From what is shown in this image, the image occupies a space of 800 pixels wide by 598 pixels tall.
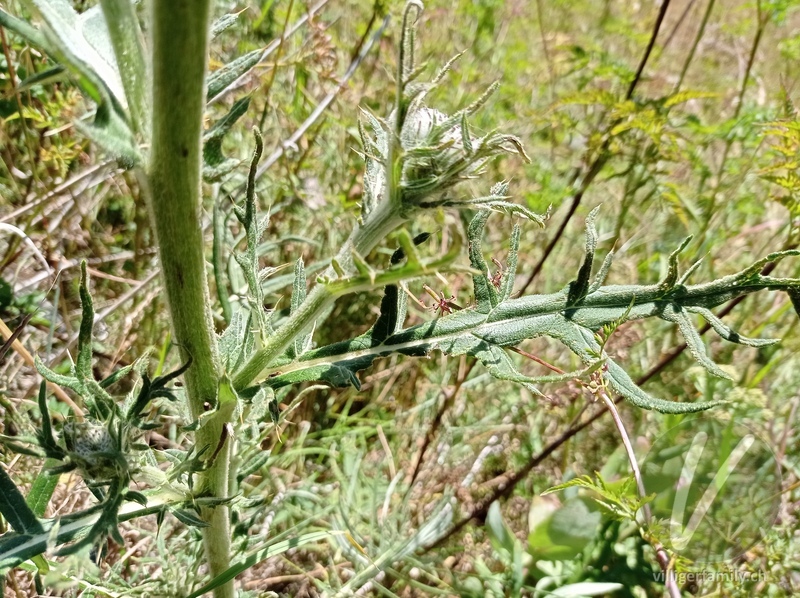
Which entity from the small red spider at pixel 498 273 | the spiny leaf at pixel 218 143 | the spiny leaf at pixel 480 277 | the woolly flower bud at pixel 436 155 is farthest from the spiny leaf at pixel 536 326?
the spiny leaf at pixel 218 143

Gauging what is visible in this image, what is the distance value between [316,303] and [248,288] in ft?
0.64

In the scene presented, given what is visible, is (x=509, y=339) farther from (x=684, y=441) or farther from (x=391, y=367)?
(x=391, y=367)

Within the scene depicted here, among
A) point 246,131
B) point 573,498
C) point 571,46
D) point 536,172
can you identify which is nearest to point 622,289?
point 573,498

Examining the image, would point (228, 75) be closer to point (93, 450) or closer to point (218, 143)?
point (218, 143)

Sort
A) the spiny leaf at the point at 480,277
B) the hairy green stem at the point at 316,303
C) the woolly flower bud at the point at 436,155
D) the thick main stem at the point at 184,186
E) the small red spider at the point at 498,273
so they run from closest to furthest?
the thick main stem at the point at 184,186 → the woolly flower bud at the point at 436,155 → the hairy green stem at the point at 316,303 → the spiny leaf at the point at 480,277 → the small red spider at the point at 498,273

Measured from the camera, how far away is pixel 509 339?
1.33 meters

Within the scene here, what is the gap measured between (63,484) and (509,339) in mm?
1797

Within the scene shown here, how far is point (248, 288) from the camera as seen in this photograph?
127cm

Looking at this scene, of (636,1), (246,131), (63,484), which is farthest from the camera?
(636,1)

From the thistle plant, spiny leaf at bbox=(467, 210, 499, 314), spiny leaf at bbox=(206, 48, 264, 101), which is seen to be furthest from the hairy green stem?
spiny leaf at bbox=(206, 48, 264, 101)

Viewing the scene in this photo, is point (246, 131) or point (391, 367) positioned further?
point (246, 131)

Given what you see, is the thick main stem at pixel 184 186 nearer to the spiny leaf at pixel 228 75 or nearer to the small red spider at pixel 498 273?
the spiny leaf at pixel 228 75

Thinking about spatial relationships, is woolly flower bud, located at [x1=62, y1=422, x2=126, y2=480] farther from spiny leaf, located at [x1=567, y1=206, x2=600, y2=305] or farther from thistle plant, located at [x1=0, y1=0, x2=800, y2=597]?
spiny leaf, located at [x1=567, y1=206, x2=600, y2=305]

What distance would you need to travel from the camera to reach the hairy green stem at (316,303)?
1152mm
